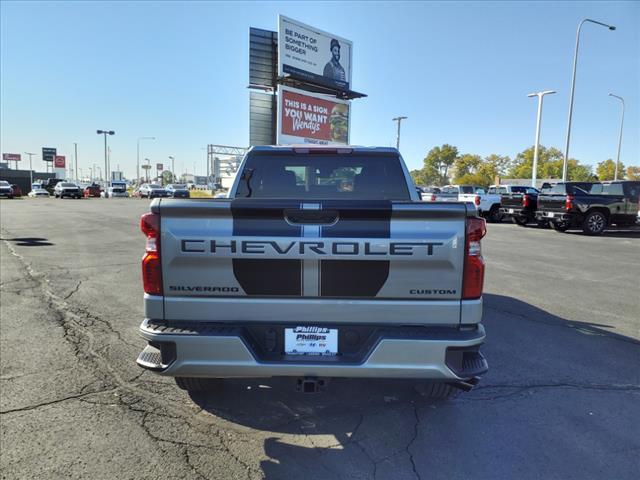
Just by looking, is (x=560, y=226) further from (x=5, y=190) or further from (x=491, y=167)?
(x=491, y=167)

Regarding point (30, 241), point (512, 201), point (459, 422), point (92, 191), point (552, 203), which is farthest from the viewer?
point (92, 191)

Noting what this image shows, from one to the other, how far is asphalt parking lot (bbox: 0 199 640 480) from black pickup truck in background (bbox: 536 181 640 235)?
1273 centimetres

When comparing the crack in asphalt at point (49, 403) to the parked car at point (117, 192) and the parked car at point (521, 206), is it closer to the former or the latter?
the parked car at point (521, 206)

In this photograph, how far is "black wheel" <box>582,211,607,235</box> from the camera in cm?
1714

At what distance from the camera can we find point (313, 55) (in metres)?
26.4

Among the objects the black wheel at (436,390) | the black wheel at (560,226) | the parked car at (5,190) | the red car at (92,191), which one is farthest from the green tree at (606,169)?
the black wheel at (436,390)

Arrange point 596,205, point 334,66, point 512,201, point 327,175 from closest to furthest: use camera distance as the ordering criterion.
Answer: point 327,175 < point 596,205 < point 512,201 < point 334,66

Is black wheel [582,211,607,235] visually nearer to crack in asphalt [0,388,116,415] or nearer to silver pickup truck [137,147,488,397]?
silver pickup truck [137,147,488,397]

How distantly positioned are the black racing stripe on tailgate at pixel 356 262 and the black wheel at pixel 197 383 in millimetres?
1374

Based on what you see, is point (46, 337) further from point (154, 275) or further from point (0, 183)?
point (0, 183)

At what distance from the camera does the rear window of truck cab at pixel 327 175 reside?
14.1 feet

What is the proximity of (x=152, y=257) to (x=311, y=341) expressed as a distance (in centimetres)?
114

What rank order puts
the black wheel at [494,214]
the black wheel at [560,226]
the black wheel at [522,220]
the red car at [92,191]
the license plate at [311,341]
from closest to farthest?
1. the license plate at [311,341]
2. the black wheel at [560,226]
3. the black wheel at [522,220]
4. the black wheel at [494,214]
5. the red car at [92,191]

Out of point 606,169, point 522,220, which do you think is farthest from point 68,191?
point 606,169
